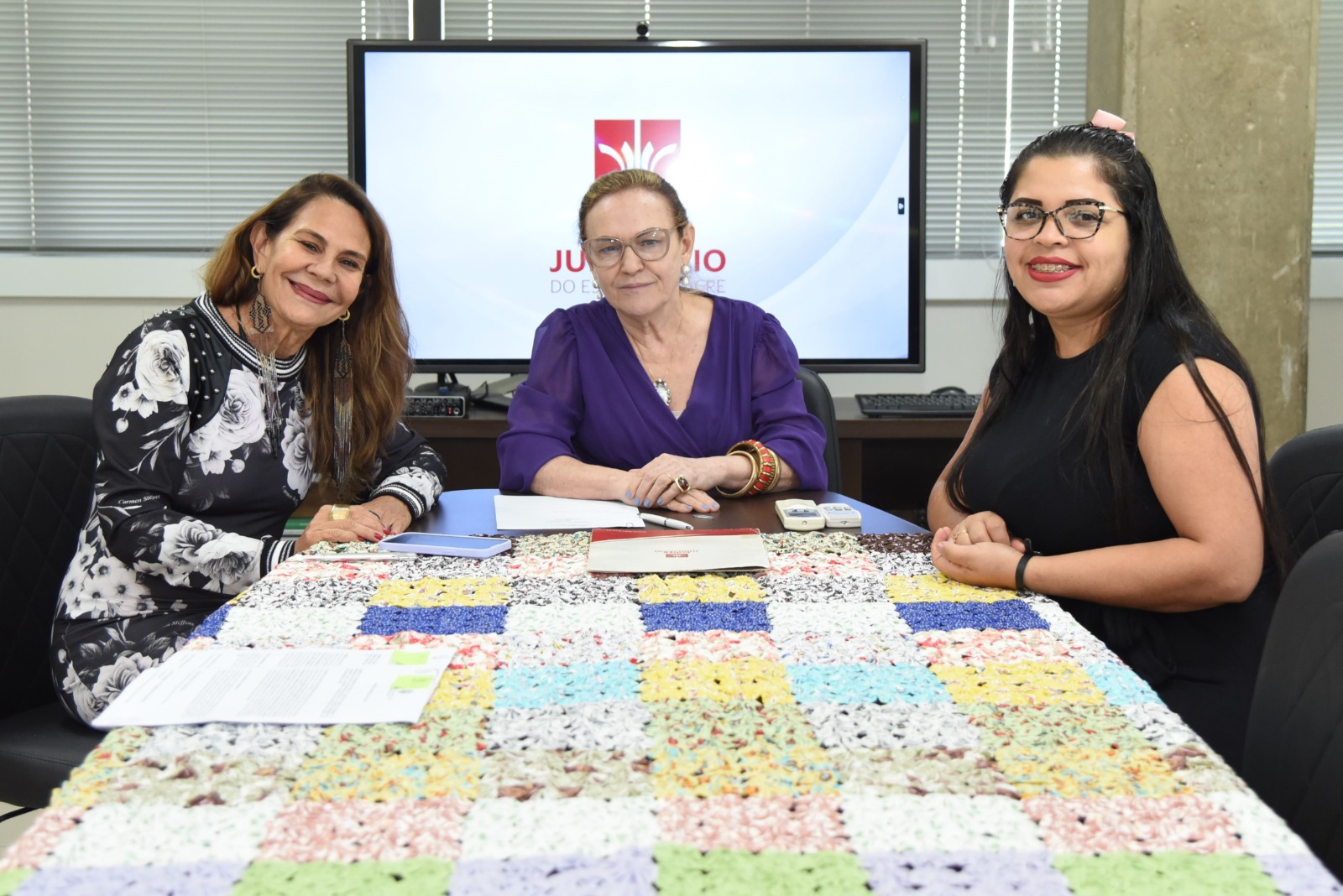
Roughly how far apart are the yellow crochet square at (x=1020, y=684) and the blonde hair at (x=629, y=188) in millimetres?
1426

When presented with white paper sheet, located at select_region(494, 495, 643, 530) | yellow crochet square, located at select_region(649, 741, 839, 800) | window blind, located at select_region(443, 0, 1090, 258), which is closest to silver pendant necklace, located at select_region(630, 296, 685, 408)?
white paper sheet, located at select_region(494, 495, 643, 530)

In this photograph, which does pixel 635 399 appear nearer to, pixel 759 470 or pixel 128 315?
pixel 759 470

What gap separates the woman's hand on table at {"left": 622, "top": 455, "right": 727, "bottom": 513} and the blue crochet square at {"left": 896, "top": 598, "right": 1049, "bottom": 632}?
2.18 ft

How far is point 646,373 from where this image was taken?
2283mm

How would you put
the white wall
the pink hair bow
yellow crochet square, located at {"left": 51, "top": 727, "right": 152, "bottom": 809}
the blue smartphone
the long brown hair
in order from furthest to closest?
1. the white wall
2. the long brown hair
3. the pink hair bow
4. the blue smartphone
5. yellow crochet square, located at {"left": 51, "top": 727, "right": 152, "bottom": 809}

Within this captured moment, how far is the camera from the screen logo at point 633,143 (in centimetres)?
321

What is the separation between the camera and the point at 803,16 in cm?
374

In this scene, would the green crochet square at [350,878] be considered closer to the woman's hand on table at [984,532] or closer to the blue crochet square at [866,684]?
the blue crochet square at [866,684]

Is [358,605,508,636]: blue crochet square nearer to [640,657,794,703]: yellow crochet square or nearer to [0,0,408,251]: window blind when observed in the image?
[640,657,794,703]: yellow crochet square

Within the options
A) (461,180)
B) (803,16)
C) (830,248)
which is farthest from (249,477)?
(803,16)

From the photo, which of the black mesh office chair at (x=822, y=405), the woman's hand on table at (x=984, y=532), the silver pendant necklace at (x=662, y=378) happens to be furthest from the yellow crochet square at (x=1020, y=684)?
the black mesh office chair at (x=822, y=405)

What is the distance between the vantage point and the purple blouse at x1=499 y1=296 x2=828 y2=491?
2.23m

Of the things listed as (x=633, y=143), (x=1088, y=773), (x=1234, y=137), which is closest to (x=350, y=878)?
(x=1088, y=773)

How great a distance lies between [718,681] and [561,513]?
32.0 inches
